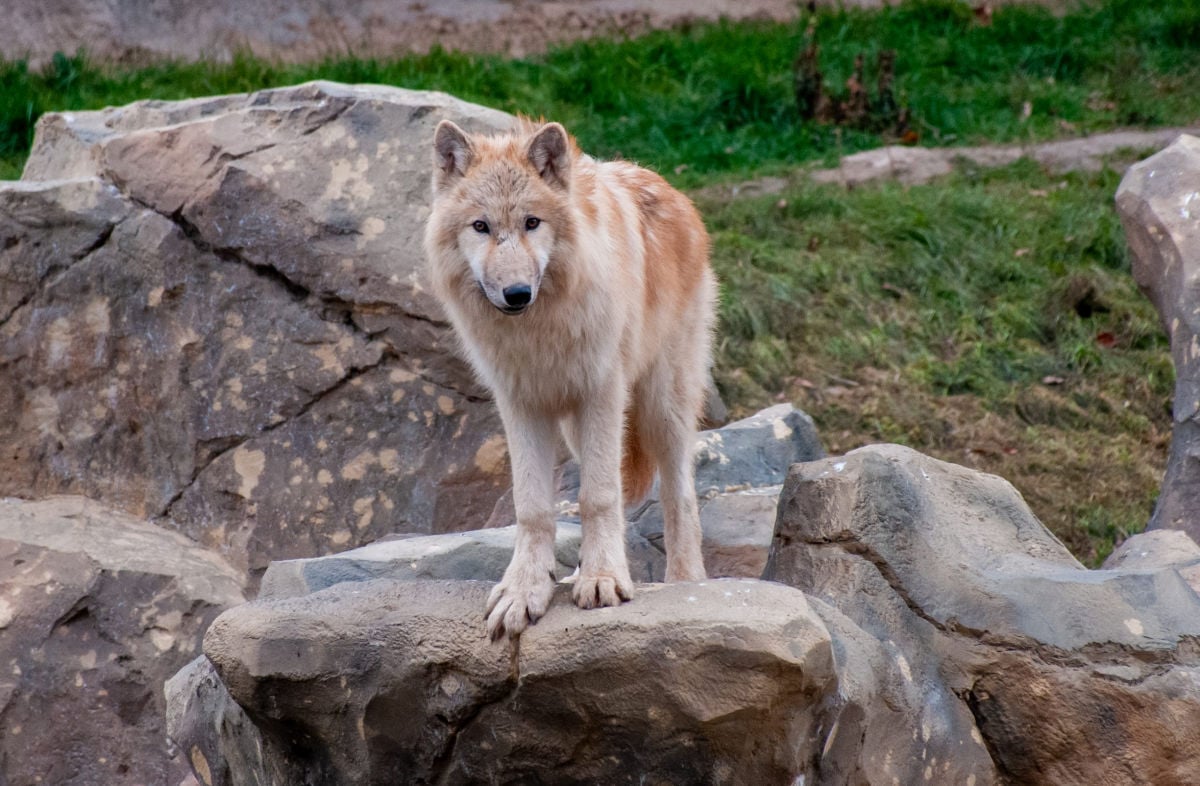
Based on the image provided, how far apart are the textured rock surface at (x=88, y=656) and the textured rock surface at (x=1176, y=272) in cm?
388

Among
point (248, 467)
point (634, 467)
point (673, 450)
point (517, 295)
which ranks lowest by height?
point (248, 467)

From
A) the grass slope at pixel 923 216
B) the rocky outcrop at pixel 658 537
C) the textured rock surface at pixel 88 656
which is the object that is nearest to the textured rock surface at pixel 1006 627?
the rocky outcrop at pixel 658 537

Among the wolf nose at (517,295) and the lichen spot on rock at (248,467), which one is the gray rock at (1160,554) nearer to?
the wolf nose at (517,295)


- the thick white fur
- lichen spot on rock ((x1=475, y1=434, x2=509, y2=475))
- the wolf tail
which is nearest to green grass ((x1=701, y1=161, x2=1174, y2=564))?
lichen spot on rock ((x1=475, y1=434, x2=509, y2=475))

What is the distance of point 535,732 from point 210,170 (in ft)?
11.5

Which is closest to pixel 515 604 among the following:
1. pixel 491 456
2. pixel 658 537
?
pixel 658 537

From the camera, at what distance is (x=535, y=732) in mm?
3574

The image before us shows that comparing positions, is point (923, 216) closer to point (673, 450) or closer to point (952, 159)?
point (952, 159)

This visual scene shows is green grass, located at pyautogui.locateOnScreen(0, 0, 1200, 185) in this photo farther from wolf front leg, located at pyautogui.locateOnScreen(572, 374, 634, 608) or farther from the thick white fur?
wolf front leg, located at pyautogui.locateOnScreen(572, 374, 634, 608)

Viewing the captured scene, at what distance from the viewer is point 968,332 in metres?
8.09

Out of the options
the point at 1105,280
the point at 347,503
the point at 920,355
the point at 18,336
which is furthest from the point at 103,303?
the point at 1105,280

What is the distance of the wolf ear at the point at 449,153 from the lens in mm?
4105

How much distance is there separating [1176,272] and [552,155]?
3.05m

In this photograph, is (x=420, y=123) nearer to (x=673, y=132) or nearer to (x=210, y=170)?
(x=210, y=170)
